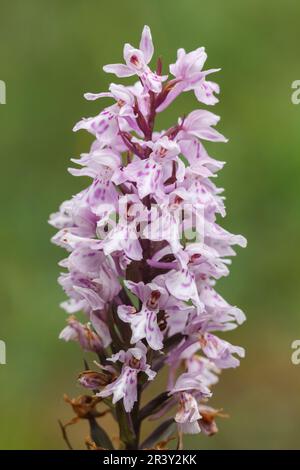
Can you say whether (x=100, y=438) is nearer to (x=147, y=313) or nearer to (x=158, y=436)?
(x=158, y=436)

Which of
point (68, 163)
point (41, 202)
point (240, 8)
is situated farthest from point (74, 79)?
point (240, 8)

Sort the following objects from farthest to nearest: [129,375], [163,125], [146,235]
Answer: [163,125] < [129,375] < [146,235]

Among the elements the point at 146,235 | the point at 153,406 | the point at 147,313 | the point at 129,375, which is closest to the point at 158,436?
the point at 153,406

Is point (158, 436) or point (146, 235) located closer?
point (146, 235)

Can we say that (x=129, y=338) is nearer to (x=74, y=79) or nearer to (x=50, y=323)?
(x=50, y=323)

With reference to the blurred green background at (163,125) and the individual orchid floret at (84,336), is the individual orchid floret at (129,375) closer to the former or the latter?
the individual orchid floret at (84,336)

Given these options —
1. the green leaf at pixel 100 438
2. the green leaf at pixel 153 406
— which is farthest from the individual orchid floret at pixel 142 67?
the green leaf at pixel 100 438
